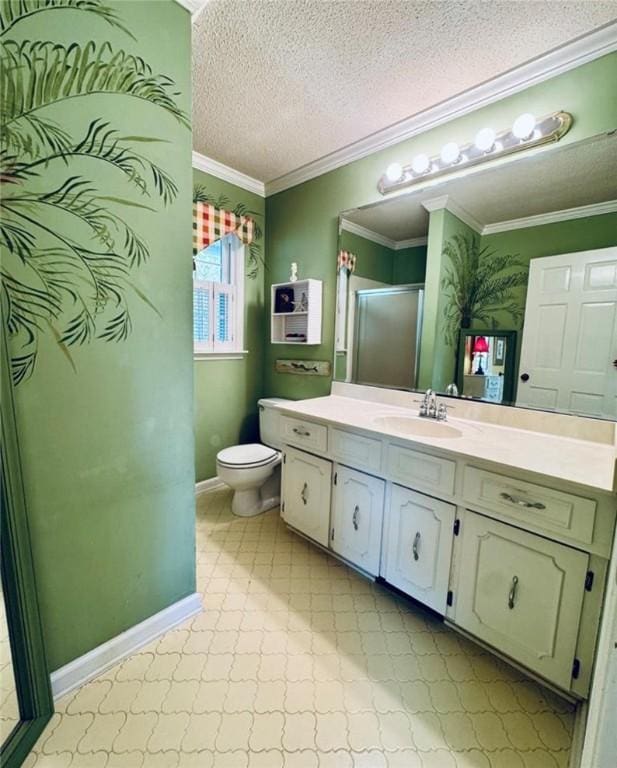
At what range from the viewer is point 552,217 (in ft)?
5.12

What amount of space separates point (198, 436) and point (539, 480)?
2185 mm

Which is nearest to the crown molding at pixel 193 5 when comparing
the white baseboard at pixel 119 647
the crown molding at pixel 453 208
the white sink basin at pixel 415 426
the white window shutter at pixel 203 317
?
the crown molding at pixel 453 208

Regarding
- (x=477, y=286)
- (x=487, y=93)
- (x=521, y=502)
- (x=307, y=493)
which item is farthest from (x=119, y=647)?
(x=487, y=93)

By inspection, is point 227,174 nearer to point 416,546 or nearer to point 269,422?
point 269,422

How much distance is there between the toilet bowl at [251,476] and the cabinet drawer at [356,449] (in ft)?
2.33

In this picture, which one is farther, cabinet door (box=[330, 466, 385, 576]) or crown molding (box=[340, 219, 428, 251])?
crown molding (box=[340, 219, 428, 251])

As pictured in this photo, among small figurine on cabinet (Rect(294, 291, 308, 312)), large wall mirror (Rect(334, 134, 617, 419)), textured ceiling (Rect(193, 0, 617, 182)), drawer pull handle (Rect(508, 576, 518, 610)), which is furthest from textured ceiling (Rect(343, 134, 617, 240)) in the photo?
drawer pull handle (Rect(508, 576, 518, 610))

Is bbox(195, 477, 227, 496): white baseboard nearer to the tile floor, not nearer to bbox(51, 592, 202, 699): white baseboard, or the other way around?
the tile floor

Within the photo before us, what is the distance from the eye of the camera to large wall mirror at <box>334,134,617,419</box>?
147 cm

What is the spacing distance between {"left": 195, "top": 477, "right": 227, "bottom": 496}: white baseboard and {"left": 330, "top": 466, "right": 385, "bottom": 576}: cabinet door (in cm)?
128

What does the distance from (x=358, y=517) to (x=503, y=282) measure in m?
1.37

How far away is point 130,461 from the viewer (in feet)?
4.21

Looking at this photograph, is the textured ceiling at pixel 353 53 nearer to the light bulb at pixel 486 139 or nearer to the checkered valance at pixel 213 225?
the light bulb at pixel 486 139

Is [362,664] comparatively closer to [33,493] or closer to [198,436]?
[33,493]
